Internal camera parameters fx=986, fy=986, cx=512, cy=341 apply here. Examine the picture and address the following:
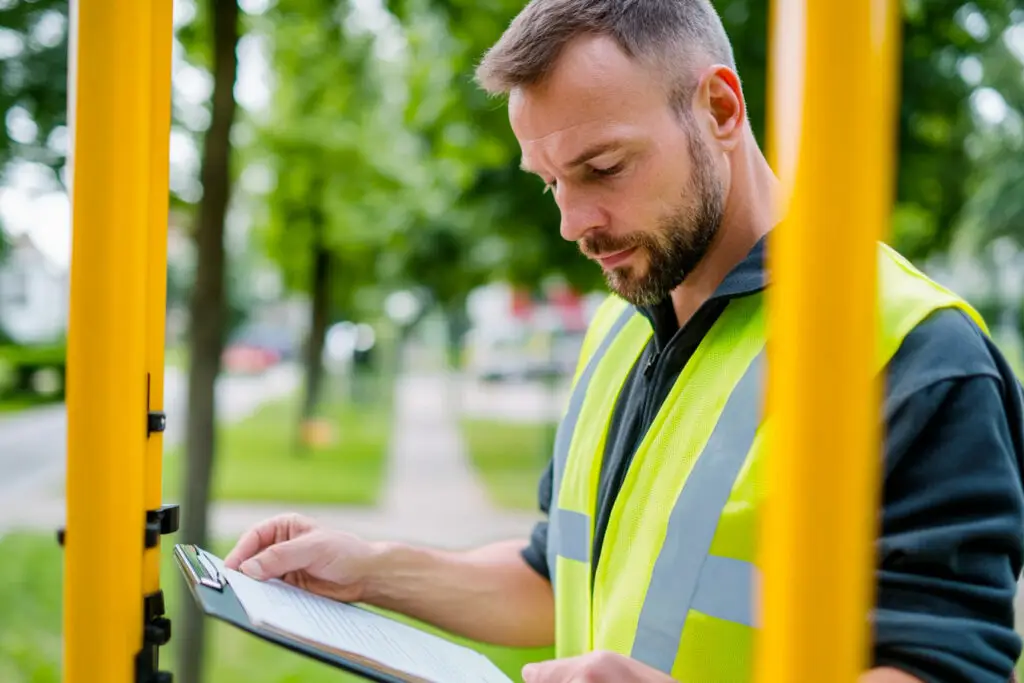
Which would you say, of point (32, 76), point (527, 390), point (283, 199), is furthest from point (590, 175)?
point (527, 390)

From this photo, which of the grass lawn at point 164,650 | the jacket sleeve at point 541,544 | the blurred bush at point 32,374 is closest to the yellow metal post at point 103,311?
the jacket sleeve at point 541,544

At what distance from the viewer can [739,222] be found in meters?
1.38

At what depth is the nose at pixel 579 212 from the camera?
1.31 meters

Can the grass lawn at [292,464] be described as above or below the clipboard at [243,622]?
below

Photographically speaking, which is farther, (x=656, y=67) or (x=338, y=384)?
(x=338, y=384)

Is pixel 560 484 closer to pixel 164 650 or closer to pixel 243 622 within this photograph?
pixel 243 622

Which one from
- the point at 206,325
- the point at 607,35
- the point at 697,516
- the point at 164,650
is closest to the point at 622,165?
the point at 607,35

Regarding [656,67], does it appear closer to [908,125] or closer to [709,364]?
[709,364]

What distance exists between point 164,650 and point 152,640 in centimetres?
381

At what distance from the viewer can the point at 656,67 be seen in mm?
1267

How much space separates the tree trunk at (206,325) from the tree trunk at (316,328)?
7.99 metres

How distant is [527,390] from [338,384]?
5.09m

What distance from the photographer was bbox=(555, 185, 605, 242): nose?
4.29 feet

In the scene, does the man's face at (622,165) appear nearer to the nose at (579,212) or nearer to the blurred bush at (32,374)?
the nose at (579,212)
